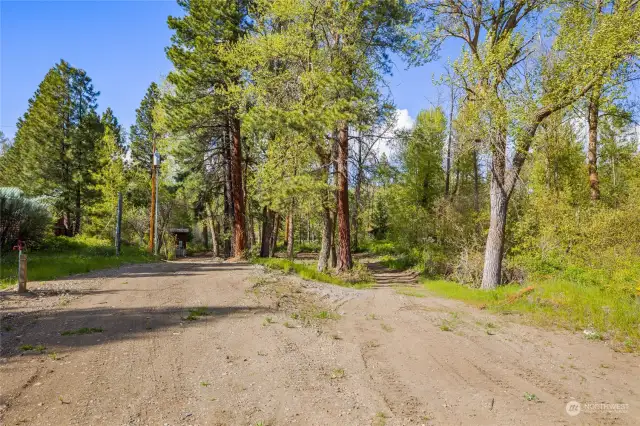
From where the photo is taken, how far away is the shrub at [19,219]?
49.6 feet

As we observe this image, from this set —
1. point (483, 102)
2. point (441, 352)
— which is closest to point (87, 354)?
point (441, 352)

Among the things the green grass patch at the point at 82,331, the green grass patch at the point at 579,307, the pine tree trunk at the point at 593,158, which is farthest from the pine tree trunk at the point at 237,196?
the pine tree trunk at the point at 593,158

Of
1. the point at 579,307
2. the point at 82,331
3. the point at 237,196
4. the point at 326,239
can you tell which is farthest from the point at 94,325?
the point at 237,196

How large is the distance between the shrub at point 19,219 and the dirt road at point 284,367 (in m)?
8.72

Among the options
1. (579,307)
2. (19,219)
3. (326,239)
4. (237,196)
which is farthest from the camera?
(237,196)

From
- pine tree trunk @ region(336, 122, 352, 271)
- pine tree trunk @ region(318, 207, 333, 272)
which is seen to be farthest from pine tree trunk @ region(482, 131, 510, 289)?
pine tree trunk @ region(318, 207, 333, 272)

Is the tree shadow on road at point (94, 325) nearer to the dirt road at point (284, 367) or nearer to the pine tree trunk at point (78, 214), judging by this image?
the dirt road at point (284, 367)

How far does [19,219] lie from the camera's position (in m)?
15.8

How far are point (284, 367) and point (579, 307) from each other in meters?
6.78

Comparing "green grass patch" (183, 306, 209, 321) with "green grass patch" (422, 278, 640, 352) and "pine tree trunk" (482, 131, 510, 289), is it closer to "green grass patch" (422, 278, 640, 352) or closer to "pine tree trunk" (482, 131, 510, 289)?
"green grass patch" (422, 278, 640, 352)

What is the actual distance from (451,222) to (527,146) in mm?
9183

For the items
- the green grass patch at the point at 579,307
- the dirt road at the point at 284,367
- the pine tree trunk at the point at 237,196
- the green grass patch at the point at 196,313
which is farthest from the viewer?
the pine tree trunk at the point at 237,196

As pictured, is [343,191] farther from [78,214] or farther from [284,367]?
[78,214]

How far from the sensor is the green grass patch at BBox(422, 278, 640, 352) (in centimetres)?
754
